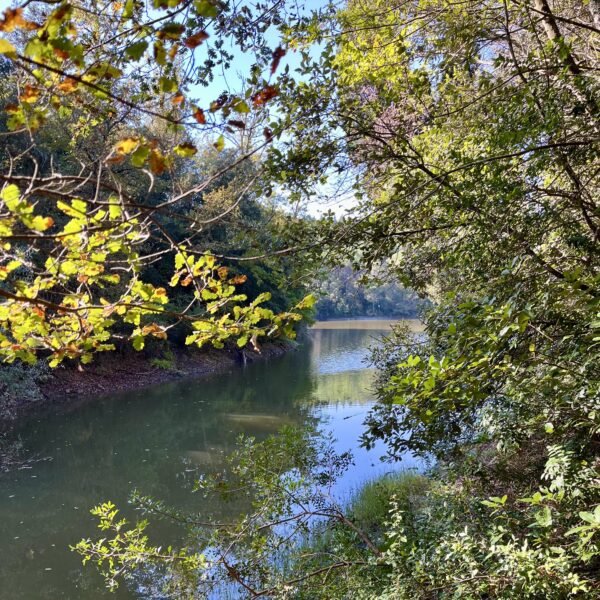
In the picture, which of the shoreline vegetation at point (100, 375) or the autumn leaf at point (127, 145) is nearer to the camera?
the autumn leaf at point (127, 145)

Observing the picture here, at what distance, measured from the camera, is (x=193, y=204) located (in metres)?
16.1

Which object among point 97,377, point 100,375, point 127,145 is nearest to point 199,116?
point 127,145

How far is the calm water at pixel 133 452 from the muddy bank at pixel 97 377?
61 centimetres

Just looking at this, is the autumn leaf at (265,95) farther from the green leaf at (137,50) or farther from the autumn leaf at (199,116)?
the green leaf at (137,50)

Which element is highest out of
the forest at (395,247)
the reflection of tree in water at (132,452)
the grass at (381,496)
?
the forest at (395,247)

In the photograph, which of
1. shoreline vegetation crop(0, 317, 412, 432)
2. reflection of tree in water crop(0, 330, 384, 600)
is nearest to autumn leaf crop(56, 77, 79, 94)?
reflection of tree in water crop(0, 330, 384, 600)

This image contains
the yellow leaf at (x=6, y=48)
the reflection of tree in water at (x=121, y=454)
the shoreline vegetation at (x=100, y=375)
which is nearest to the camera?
the yellow leaf at (x=6, y=48)

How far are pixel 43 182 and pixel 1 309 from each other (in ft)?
1.12

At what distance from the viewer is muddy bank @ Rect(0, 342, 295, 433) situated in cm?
1036

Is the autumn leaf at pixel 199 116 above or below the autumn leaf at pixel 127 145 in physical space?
above

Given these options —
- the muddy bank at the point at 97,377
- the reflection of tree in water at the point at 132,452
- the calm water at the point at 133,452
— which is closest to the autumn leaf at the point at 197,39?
the calm water at the point at 133,452

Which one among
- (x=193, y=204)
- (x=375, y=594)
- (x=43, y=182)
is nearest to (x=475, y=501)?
(x=375, y=594)

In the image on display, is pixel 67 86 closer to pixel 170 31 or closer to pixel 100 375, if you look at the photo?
pixel 170 31

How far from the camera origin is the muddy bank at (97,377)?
1036cm
